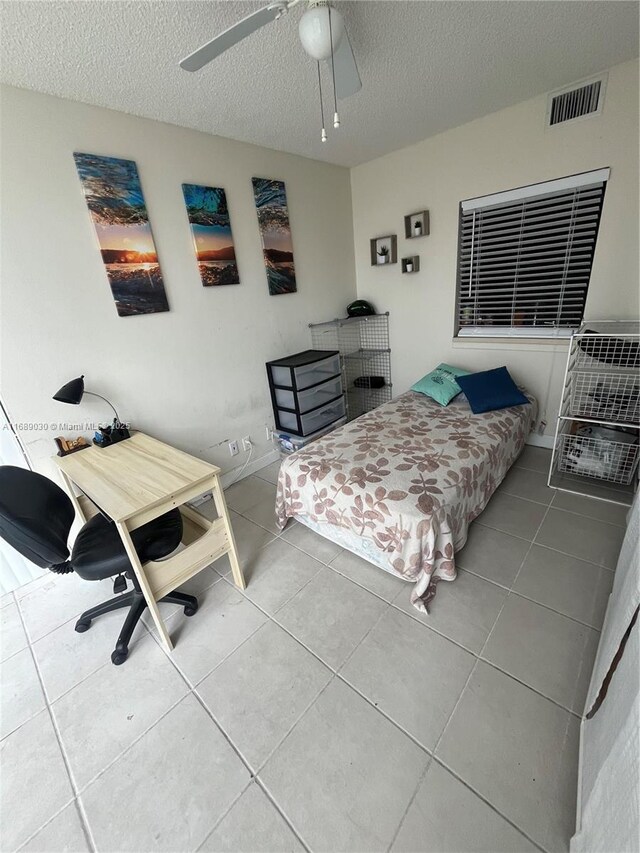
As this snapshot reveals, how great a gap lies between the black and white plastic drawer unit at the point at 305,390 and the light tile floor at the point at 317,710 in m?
1.34

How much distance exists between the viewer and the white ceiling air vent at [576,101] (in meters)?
2.16

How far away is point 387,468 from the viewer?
6.50ft

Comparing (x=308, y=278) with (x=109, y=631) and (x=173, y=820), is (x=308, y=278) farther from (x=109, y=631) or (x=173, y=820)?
(x=173, y=820)

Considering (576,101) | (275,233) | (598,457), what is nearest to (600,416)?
(598,457)

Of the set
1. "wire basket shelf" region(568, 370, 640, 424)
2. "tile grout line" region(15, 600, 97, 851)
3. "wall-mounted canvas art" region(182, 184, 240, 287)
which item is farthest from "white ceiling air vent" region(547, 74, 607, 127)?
"tile grout line" region(15, 600, 97, 851)

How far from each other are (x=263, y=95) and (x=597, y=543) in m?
3.19

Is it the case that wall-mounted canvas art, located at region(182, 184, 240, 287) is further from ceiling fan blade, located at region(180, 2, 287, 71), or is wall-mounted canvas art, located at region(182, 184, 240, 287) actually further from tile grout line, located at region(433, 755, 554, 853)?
tile grout line, located at region(433, 755, 554, 853)

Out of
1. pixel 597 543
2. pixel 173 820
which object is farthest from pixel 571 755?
pixel 173 820

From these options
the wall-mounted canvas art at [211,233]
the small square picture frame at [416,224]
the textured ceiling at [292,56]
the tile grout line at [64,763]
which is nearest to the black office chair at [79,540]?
the tile grout line at [64,763]

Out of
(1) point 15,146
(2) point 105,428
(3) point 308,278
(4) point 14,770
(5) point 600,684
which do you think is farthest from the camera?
(3) point 308,278

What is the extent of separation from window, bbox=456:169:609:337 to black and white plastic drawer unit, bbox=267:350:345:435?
1302 millimetres

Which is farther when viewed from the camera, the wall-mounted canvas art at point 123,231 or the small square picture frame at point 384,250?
the small square picture frame at point 384,250

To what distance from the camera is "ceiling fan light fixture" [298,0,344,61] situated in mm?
1241

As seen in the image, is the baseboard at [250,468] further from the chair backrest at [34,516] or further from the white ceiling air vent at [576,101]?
the white ceiling air vent at [576,101]
